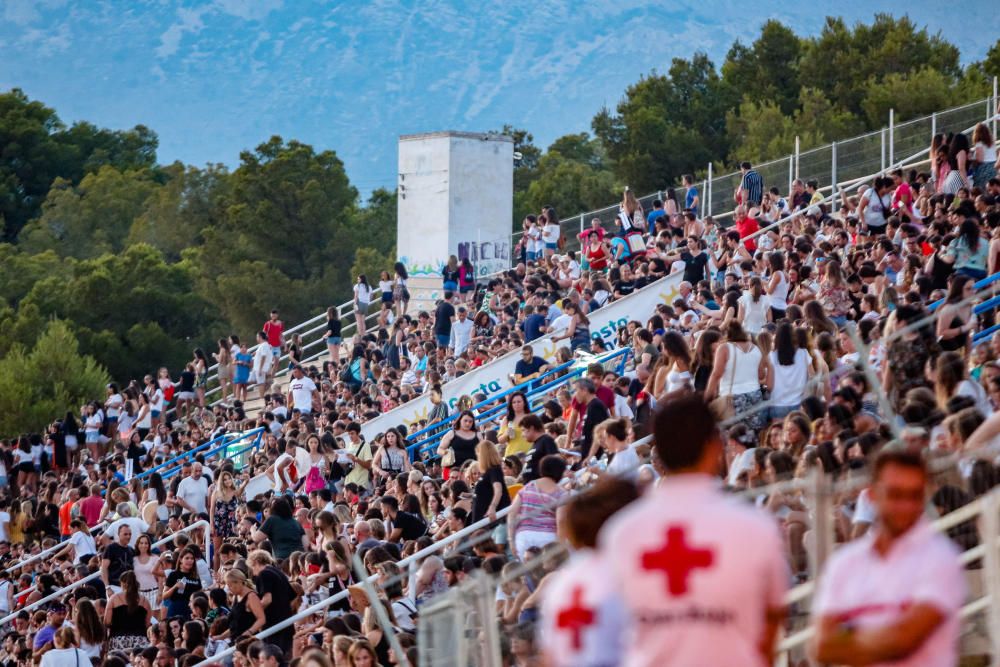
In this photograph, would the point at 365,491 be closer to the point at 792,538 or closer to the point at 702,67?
the point at 792,538

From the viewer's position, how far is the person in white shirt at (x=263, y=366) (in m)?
29.4

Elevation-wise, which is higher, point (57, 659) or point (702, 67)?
Result: point (702, 67)

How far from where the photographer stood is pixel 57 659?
41.0ft

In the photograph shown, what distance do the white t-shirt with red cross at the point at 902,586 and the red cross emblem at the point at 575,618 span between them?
2.15ft

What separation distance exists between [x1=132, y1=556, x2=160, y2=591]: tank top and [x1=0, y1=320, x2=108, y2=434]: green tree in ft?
A: 101

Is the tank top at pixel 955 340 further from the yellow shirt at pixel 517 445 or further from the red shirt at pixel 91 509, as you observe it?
the red shirt at pixel 91 509

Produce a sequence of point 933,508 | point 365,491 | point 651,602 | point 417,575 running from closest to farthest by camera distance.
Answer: point 651,602 < point 933,508 < point 417,575 < point 365,491

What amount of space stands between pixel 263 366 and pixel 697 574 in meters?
26.2

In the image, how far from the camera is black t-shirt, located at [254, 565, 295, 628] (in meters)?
11.9

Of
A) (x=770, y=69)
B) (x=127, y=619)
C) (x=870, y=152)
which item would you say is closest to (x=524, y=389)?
(x=127, y=619)

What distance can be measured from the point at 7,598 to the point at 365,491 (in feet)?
15.6

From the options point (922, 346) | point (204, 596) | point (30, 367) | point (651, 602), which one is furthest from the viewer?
point (30, 367)

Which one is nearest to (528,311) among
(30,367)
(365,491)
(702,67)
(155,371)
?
(365,491)

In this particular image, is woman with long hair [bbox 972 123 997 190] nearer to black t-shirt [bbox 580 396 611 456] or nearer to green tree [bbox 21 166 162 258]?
black t-shirt [bbox 580 396 611 456]
